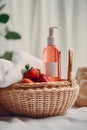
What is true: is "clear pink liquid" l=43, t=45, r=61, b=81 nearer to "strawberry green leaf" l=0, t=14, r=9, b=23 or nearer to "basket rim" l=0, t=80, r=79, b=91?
"basket rim" l=0, t=80, r=79, b=91

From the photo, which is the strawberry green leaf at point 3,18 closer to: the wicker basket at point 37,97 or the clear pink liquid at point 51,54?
the clear pink liquid at point 51,54

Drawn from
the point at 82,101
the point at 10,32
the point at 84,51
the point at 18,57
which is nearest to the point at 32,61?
the point at 18,57

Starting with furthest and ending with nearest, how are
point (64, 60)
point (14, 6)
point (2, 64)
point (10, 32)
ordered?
point (64, 60) → point (14, 6) → point (10, 32) → point (2, 64)

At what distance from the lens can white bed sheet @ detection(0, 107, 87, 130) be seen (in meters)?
0.66

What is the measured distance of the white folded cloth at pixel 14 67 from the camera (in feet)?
2.43

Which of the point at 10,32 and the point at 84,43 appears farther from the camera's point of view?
the point at 84,43

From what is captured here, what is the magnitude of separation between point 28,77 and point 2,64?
0.32 ft

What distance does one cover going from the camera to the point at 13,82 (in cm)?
75

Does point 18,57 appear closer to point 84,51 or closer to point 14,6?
point 14,6

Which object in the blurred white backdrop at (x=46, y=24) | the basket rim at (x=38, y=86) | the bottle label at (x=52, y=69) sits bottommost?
the basket rim at (x=38, y=86)

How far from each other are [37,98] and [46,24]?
2.85 ft

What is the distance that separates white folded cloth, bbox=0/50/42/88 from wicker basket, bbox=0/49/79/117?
0.02 meters

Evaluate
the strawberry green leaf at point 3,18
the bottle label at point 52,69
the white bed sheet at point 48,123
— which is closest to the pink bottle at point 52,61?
the bottle label at point 52,69

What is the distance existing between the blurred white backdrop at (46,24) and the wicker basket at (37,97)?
2.35 ft
